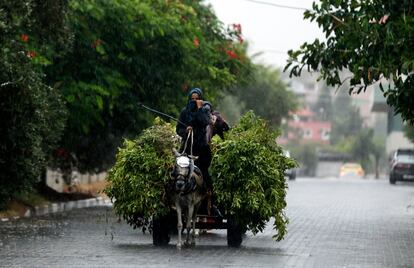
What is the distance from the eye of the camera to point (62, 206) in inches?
1148

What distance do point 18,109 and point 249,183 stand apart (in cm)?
564

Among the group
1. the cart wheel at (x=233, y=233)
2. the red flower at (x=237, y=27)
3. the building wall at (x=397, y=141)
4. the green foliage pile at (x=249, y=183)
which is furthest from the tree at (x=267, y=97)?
the green foliage pile at (x=249, y=183)

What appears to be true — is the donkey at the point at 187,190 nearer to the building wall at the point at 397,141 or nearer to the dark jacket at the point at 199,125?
the dark jacket at the point at 199,125

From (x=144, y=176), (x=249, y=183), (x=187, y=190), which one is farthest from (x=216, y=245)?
(x=144, y=176)

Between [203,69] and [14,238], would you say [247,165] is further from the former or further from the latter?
[203,69]

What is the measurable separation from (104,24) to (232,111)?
5040 centimetres

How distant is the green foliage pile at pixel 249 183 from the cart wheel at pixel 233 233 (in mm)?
157

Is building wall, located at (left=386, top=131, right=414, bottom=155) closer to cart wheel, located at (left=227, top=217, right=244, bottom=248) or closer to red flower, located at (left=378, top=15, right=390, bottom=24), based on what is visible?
red flower, located at (left=378, top=15, right=390, bottom=24)

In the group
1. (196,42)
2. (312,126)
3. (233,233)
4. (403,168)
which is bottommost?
(233,233)

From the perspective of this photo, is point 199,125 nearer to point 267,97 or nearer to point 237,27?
point 237,27

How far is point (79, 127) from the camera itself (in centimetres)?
2712

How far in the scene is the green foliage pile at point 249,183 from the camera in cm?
1616

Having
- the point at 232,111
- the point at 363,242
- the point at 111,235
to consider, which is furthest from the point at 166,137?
the point at 232,111

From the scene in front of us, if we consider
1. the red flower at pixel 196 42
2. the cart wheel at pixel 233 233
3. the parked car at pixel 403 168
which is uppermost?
the red flower at pixel 196 42
